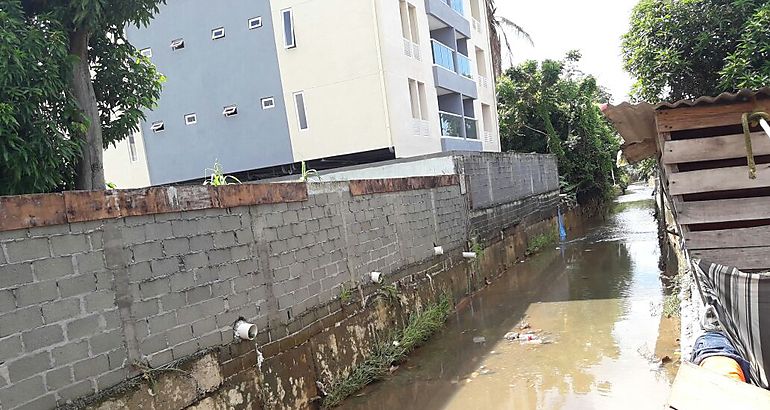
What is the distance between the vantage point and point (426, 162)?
9.54 m

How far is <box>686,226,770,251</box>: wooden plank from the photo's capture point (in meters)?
4.07

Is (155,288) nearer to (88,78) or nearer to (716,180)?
(88,78)

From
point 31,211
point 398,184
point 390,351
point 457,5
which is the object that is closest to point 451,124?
point 457,5

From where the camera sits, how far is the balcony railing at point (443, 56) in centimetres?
1504

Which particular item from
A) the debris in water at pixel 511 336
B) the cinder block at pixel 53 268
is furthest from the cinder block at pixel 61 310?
the debris in water at pixel 511 336

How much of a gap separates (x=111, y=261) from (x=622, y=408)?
4.12 m

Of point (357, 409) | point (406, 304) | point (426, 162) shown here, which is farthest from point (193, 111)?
point (357, 409)

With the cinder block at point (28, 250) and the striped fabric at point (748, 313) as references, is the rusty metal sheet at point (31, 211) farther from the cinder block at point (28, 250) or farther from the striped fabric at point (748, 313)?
the striped fabric at point (748, 313)

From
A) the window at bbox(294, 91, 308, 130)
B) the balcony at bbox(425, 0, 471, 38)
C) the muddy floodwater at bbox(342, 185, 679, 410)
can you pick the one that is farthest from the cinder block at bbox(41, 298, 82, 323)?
the balcony at bbox(425, 0, 471, 38)

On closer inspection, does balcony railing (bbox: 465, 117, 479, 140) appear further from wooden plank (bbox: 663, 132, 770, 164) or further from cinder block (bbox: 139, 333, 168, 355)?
cinder block (bbox: 139, 333, 168, 355)

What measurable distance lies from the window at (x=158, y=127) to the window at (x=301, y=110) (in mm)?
4604

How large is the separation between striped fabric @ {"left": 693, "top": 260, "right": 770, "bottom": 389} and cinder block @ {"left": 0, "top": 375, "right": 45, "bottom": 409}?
3909 mm

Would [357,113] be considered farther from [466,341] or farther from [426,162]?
[466,341]

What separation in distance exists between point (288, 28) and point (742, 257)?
38.5 feet
